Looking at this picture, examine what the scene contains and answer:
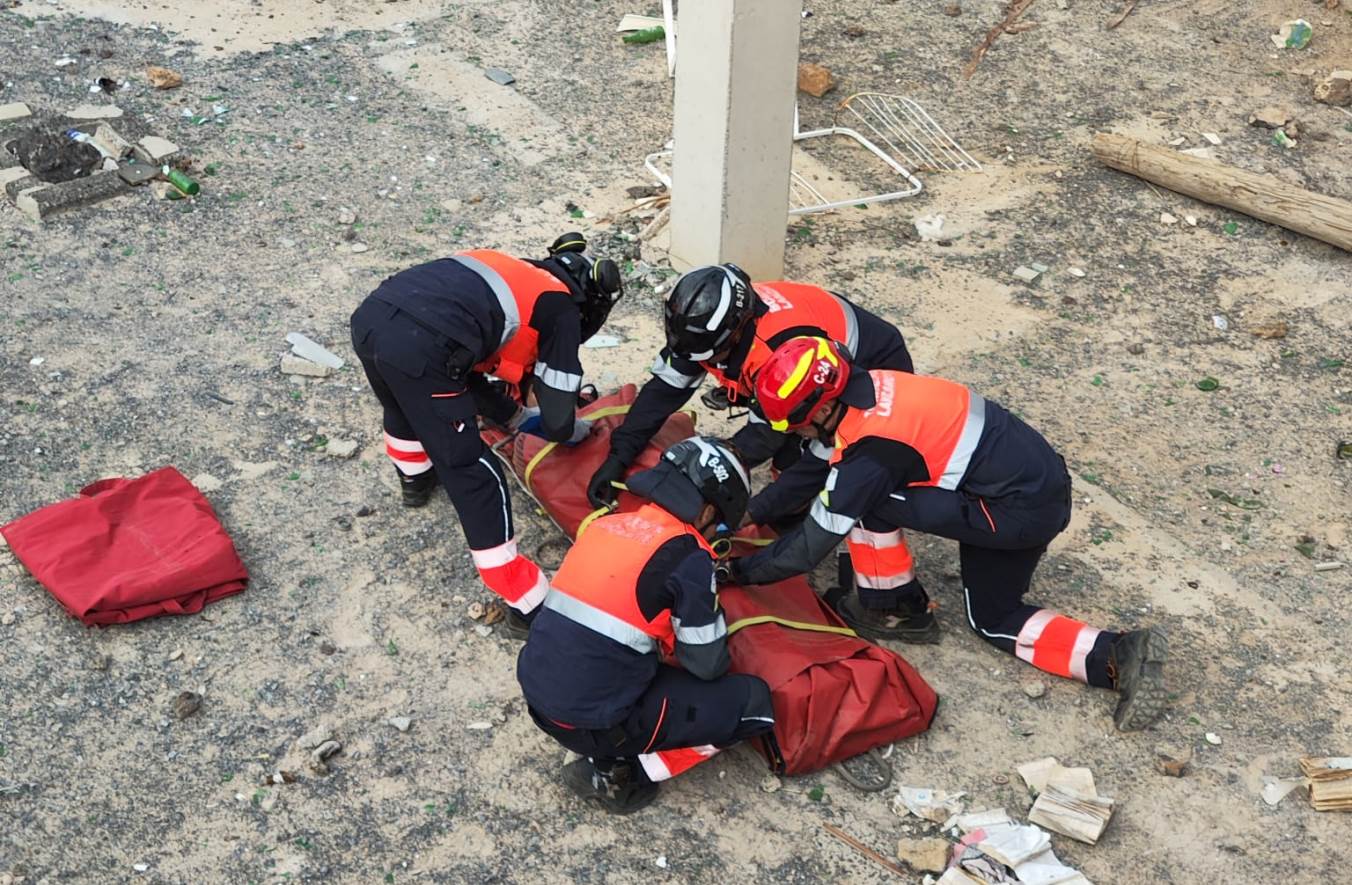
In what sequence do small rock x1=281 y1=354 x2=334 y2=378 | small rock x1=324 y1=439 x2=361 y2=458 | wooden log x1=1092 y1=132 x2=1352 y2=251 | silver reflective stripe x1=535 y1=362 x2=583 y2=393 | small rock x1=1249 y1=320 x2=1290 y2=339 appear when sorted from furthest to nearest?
1. wooden log x1=1092 y1=132 x2=1352 y2=251
2. small rock x1=1249 y1=320 x2=1290 y2=339
3. small rock x1=281 y1=354 x2=334 y2=378
4. small rock x1=324 y1=439 x2=361 y2=458
5. silver reflective stripe x1=535 y1=362 x2=583 y2=393

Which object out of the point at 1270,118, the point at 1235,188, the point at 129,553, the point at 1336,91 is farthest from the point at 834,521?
the point at 1336,91

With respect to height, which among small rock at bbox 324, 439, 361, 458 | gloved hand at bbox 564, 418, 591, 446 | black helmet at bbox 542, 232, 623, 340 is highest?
black helmet at bbox 542, 232, 623, 340

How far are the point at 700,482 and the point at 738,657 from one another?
2.35 feet

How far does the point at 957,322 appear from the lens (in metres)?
7.05

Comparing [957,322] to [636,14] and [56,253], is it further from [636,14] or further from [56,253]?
[56,253]

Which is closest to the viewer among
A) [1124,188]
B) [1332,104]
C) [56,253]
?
[56,253]

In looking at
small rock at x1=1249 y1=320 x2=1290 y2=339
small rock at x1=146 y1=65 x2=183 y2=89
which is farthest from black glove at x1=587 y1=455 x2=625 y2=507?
small rock at x1=146 y1=65 x2=183 y2=89

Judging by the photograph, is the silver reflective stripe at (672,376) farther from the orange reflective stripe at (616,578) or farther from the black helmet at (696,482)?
the orange reflective stripe at (616,578)

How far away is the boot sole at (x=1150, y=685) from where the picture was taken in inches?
180

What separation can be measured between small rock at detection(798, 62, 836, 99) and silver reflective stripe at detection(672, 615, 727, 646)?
19.1 ft

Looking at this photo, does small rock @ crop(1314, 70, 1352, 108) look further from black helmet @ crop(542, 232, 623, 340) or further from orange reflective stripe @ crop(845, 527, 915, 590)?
black helmet @ crop(542, 232, 623, 340)

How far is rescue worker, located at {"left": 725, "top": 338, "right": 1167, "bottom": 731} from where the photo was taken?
4398 mm

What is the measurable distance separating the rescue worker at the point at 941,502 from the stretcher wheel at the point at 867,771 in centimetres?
69

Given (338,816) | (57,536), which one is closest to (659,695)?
(338,816)
